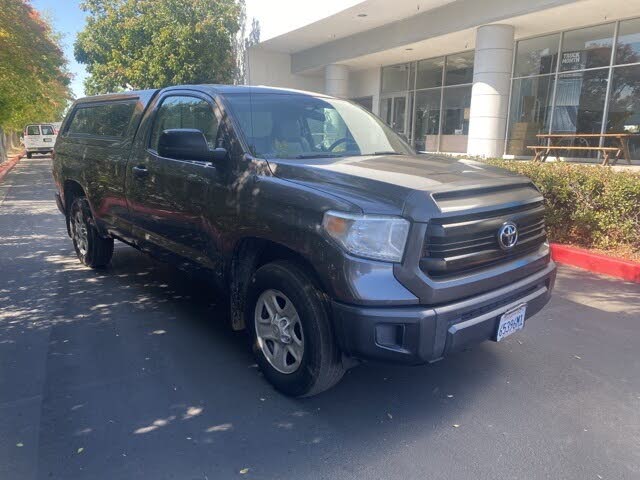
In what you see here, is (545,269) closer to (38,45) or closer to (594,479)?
(594,479)

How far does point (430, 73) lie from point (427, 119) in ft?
5.25

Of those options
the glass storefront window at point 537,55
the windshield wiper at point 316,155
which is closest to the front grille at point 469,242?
the windshield wiper at point 316,155

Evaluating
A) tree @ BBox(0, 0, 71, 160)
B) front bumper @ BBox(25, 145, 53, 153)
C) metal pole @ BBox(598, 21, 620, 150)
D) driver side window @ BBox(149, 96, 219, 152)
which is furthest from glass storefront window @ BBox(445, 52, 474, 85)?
front bumper @ BBox(25, 145, 53, 153)

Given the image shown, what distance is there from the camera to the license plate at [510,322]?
292 centimetres

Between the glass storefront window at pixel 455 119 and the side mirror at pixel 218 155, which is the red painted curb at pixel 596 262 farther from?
the glass storefront window at pixel 455 119

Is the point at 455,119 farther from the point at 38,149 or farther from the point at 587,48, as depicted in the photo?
the point at 38,149

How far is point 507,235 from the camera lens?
295 cm

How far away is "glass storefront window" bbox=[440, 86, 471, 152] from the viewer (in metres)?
16.3

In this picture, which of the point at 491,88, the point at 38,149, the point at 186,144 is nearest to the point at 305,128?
the point at 186,144

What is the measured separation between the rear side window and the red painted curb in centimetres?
508

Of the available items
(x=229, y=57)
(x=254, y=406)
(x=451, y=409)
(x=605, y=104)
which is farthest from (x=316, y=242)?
(x=229, y=57)

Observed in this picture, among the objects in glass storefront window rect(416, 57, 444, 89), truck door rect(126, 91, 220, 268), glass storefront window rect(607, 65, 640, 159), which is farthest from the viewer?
glass storefront window rect(416, 57, 444, 89)

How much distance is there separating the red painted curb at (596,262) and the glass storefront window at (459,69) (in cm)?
1124

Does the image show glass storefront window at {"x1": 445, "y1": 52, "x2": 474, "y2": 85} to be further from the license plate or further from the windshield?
the license plate
